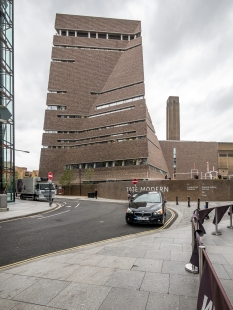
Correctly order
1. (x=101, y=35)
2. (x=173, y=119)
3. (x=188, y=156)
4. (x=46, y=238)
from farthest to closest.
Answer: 1. (x=173, y=119)
2. (x=101, y=35)
3. (x=188, y=156)
4. (x=46, y=238)

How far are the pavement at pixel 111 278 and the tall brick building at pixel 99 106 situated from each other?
41.9 metres

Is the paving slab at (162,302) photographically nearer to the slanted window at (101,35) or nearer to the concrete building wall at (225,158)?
the concrete building wall at (225,158)

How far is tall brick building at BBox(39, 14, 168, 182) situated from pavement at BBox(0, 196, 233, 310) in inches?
1651

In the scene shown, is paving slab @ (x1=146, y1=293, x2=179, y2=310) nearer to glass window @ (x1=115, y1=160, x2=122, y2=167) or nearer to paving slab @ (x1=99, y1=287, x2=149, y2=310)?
paving slab @ (x1=99, y1=287, x2=149, y2=310)

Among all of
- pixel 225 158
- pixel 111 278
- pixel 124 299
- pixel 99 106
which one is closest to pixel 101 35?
pixel 99 106

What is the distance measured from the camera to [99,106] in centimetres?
6216

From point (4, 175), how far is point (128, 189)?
15.5m

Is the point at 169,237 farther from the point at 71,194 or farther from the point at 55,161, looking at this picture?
the point at 55,161

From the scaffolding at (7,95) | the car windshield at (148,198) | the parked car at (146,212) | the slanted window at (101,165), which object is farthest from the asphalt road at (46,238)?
the slanted window at (101,165)

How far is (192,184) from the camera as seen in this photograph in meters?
27.5

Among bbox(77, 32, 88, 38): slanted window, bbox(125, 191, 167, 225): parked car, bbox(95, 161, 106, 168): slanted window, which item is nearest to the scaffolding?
bbox(125, 191, 167, 225): parked car

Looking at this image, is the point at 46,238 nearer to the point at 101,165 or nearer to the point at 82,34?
the point at 101,165

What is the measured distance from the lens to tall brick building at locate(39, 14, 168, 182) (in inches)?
Answer: 2069

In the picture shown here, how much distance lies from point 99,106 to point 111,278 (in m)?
59.8
